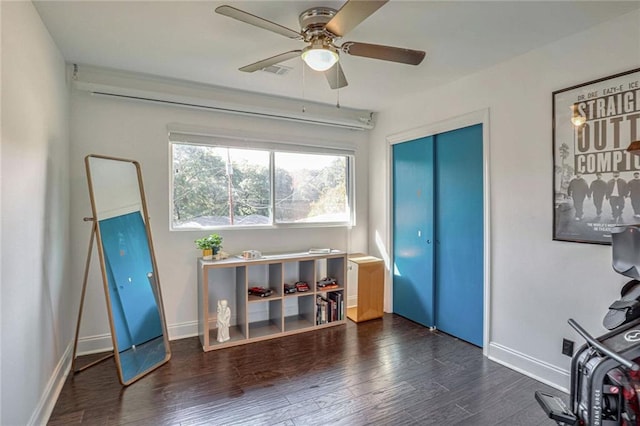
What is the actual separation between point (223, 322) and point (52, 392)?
1.30 meters

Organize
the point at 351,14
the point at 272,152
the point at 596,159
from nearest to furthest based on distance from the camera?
the point at 351,14, the point at 596,159, the point at 272,152

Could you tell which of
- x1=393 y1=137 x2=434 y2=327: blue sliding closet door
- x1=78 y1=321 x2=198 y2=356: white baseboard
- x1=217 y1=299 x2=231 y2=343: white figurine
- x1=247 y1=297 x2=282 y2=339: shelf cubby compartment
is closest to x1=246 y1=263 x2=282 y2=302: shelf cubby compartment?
x1=247 y1=297 x2=282 y2=339: shelf cubby compartment

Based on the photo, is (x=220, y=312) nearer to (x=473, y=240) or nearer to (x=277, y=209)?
(x=277, y=209)

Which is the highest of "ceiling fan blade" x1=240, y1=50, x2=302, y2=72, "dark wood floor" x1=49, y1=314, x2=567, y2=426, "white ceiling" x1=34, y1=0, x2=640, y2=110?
"white ceiling" x1=34, y1=0, x2=640, y2=110

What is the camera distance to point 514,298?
8.91ft

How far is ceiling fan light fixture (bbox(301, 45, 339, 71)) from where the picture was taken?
193 cm

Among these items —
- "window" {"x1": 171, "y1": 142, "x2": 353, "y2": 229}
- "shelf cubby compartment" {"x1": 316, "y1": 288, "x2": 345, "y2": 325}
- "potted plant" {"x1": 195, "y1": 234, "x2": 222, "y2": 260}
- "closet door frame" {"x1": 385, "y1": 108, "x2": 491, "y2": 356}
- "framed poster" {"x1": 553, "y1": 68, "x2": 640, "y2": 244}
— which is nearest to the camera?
"framed poster" {"x1": 553, "y1": 68, "x2": 640, "y2": 244}

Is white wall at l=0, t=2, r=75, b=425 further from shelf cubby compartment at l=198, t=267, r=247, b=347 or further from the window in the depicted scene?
shelf cubby compartment at l=198, t=267, r=247, b=347

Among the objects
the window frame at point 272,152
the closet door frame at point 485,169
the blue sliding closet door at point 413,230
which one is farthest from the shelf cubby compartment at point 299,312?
the closet door frame at point 485,169

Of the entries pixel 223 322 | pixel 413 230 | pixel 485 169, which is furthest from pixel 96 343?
pixel 485 169

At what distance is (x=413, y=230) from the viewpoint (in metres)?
3.76

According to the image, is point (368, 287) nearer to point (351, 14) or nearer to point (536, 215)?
point (536, 215)

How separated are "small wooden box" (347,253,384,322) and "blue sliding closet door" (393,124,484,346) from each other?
0.27 m

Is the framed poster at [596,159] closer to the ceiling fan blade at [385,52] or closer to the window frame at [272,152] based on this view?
the ceiling fan blade at [385,52]
